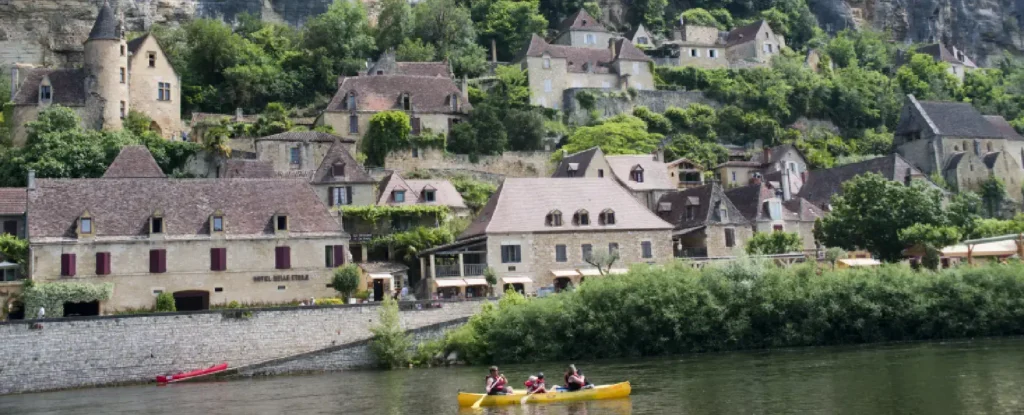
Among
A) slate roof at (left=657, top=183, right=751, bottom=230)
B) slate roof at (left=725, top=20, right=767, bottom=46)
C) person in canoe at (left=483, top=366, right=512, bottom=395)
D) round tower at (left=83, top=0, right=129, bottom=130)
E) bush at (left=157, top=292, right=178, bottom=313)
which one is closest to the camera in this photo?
person in canoe at (left=483, top=366, right=512, bottom=395)

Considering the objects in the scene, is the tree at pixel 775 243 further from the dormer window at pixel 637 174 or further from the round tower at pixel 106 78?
the round tower at pixel 106 78

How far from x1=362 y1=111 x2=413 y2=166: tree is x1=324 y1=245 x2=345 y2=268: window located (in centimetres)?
1900

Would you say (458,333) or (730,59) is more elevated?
(730,59)

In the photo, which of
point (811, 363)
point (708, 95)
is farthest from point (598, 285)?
point (708, 95)

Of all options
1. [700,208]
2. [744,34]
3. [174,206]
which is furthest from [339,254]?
[744,34]

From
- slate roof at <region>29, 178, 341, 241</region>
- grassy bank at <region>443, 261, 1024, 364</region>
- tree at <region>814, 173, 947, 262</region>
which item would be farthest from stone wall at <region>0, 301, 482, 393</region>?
tree at <region>814, 173, 947, 262</region>

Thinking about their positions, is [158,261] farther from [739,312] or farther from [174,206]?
[739,312]

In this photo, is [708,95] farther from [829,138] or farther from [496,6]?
[496,6]

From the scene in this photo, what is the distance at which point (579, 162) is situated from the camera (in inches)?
2594

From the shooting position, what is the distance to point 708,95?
88.8m

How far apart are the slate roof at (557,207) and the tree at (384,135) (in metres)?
14.0

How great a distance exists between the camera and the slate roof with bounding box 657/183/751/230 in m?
61.1

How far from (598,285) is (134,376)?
1843 cm

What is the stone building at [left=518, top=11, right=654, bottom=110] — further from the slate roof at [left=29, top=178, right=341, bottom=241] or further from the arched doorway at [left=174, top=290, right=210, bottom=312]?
the arched doorway at [left=174, top=290, right=210, bottom=312]
